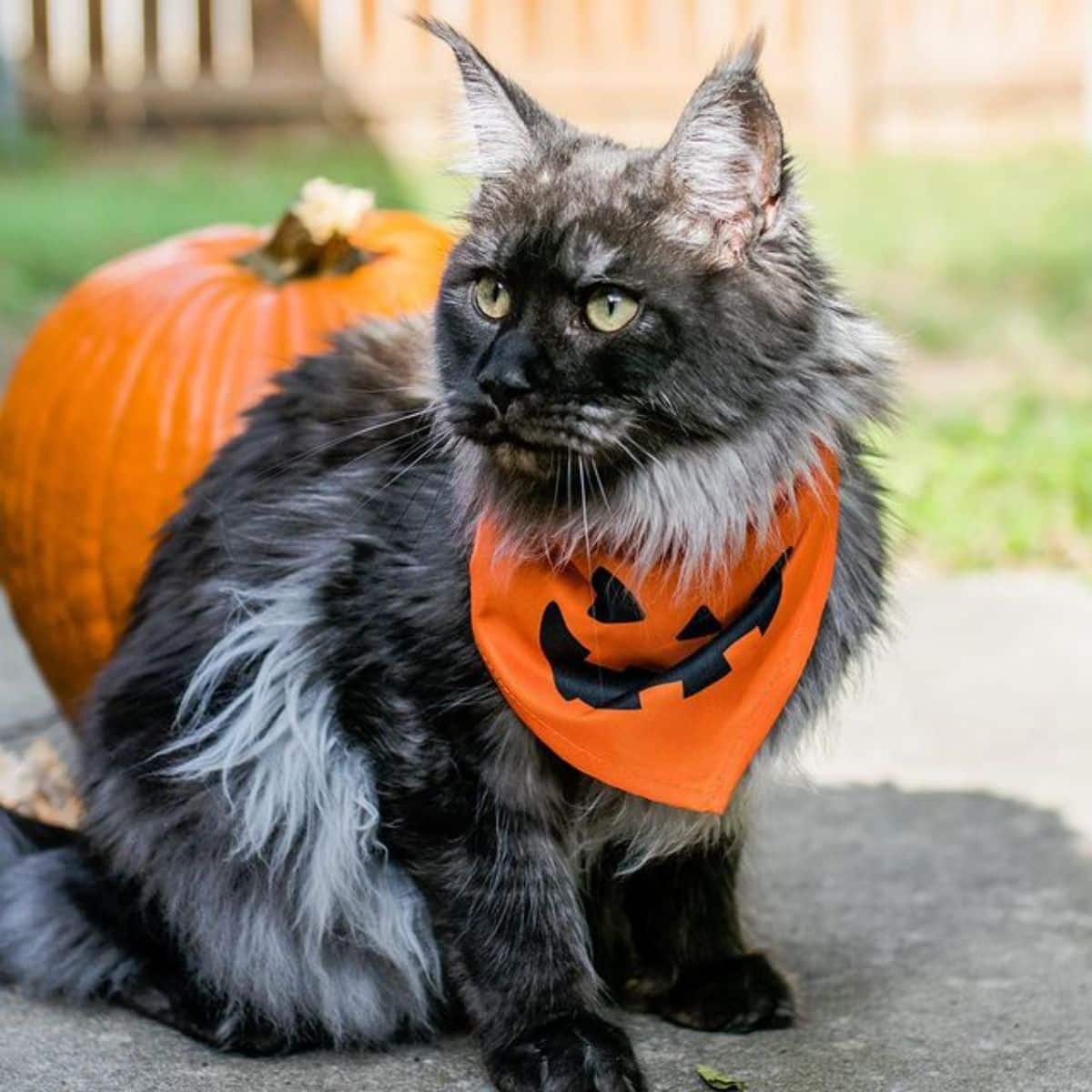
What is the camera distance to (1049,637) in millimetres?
4703

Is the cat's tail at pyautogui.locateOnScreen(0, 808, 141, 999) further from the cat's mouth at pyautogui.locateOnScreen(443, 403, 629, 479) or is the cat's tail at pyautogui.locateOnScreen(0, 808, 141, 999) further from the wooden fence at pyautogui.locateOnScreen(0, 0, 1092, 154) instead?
the wooden fence at pyautogui.locateOnScreen(0, 0, 1092, 154)

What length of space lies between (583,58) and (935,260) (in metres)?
3.46

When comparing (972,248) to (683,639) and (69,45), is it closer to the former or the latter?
(69,45)

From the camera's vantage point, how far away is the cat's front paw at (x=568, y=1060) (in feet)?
7.91

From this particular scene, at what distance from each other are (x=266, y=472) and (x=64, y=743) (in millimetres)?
1236

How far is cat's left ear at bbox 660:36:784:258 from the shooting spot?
7.74 feet

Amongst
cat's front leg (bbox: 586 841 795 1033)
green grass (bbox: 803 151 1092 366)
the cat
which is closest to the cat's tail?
the cat

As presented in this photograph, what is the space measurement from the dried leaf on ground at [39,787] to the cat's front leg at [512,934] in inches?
47.3

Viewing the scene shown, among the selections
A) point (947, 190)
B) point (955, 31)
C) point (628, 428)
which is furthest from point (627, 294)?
point (955, 31)

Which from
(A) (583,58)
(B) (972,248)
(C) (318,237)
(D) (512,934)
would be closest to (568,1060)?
(D) (512,934)

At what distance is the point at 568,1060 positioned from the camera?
2.42m

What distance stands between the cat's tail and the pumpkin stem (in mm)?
1521

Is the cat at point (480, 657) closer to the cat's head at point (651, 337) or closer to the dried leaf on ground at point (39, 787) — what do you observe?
the cat's head at point (651, 337)

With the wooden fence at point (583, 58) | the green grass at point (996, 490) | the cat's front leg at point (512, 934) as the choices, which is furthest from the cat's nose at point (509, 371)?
the wooden fence at point (583, 58)
